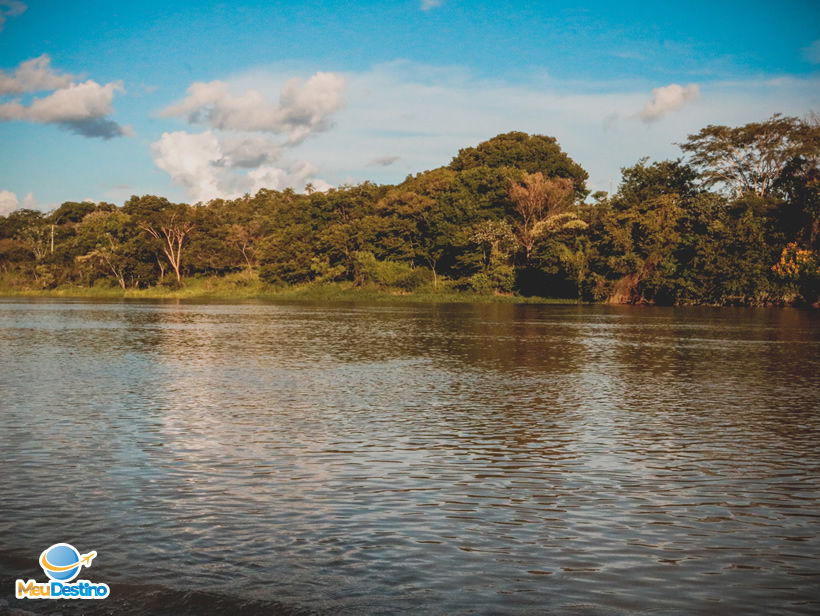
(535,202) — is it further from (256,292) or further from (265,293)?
(256,292)

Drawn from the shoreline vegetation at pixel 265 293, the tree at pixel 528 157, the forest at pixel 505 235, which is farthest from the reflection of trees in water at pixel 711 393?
the tree at pixel 528 157

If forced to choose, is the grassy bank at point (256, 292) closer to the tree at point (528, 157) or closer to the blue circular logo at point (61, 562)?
the tree at point (528, 157)

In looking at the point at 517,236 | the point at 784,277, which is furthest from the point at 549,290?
the point at 784,277

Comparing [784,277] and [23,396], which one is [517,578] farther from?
[784,277]

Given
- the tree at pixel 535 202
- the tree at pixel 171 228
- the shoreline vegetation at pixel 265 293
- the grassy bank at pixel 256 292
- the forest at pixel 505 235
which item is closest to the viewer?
the forest at pixel 505 235

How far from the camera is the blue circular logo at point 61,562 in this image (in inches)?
310

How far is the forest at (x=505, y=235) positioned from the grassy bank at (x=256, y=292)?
2.58ft

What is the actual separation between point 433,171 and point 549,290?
28.4 m

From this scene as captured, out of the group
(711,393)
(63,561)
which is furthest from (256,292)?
(63,561)

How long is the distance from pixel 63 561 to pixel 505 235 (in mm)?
89809

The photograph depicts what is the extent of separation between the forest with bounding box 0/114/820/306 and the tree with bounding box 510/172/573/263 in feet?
0.62

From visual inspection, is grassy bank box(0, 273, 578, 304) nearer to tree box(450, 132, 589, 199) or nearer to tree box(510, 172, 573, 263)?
tree box(510, 172, 573, 263)

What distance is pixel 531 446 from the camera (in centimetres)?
1472

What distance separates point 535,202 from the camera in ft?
312
